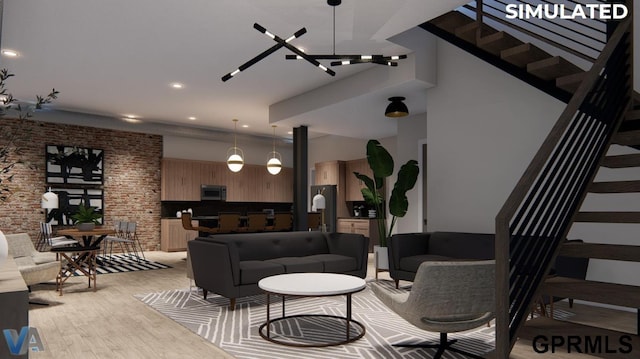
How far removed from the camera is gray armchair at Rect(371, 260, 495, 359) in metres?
2.88

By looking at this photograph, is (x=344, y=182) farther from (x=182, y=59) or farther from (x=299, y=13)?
(x=299, y=13)

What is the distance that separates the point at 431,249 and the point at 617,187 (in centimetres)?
323

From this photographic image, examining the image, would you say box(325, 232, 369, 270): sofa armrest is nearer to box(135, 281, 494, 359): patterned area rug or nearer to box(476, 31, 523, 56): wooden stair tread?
box(135, 281, 494, 359): patterned area rug

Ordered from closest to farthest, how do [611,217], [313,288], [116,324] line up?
[611,217]
[313,288]
[116,324]

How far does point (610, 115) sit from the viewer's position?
10.7 ft

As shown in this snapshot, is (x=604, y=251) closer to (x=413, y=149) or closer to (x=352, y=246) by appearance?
(x=352, y=246)

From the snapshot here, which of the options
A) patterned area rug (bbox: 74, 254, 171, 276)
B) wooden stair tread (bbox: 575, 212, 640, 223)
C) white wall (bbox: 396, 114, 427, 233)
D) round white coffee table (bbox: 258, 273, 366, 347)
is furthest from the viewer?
white wall (bbox: 396, 114, 427, 233)

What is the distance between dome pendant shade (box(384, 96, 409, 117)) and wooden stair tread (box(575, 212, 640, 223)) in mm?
4049

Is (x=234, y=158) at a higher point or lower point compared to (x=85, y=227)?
higher

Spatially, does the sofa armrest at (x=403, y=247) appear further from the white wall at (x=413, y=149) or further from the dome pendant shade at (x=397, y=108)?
the white wall at (x=413, y=149)

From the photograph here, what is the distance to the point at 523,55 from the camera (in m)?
4.78

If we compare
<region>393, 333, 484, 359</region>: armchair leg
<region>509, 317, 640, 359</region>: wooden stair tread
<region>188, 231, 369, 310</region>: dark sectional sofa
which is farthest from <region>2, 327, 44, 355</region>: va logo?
<region>188, 231, 369, 310</region>: dark sectional sofa

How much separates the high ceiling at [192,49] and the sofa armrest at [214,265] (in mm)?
2386

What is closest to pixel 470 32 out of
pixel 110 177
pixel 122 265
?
pixel 122 265
